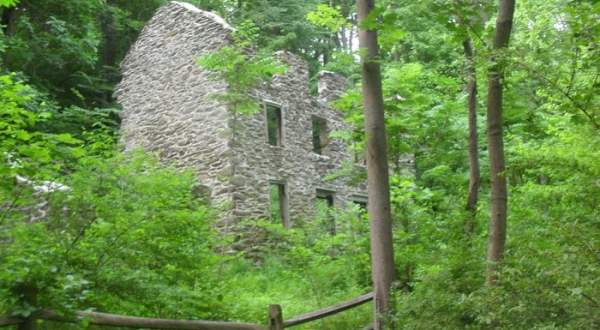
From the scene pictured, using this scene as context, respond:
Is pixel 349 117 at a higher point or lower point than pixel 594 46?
higher

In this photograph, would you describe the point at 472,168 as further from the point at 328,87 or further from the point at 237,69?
the point at 328,87

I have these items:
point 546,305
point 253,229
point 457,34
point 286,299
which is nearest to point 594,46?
point 457,34

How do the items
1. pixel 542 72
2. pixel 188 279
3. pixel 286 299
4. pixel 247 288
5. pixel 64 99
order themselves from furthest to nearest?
1. pixel 64 99
2. pixel 247 288
3. pixel 286 299
4. pixel 188 279
5. pixel 542 72

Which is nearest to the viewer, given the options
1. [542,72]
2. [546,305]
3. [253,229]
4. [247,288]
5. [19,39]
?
[546,305]

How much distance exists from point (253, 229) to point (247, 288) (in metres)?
3.56

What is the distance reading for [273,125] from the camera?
19.5m

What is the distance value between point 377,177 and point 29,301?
351 centimetres

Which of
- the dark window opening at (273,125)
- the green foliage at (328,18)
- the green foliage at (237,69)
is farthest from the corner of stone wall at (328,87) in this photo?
the green foliage at (328,18)

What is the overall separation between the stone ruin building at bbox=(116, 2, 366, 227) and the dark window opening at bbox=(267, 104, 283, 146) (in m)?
0.05

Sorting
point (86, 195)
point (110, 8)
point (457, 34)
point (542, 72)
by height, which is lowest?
point (86, 195)

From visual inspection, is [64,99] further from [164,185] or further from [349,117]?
[164,185]

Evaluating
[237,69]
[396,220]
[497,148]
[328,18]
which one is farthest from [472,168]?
[237,69]

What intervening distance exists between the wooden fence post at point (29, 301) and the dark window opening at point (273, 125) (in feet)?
39.2

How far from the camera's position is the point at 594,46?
177 inches
